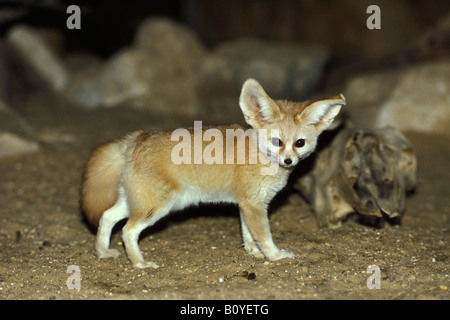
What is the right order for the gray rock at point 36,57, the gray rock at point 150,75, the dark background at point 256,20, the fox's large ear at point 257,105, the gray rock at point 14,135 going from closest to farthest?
1. the fox's large ear at point 257,105
2. the gray rock at point 14,135
3. the gray rock at point 150,75
4. the dark background at point 256,20
5. the gray rock at point 36,57

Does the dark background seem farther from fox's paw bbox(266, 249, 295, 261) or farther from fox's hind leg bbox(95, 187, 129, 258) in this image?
fox's hind leg bbox(95, 187, 129, 258)

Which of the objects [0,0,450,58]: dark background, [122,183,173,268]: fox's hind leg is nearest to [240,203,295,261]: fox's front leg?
[122,183,173,268]: fox's hind leg

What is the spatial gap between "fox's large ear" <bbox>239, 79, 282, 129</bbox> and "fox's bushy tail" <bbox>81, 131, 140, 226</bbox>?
1083mm

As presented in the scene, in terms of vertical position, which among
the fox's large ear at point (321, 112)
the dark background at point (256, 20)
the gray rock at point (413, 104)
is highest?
the dark background at point (256, 20)

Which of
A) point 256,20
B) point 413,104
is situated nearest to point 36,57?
point 256,20

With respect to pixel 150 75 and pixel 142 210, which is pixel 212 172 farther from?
pixel 150 75

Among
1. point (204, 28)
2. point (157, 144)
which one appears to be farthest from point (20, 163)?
point (204, 28)

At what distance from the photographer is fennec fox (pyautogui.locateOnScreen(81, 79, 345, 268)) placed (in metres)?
4.20

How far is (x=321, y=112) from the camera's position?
4.29 m

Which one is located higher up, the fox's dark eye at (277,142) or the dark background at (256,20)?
the dark background at (256,20)

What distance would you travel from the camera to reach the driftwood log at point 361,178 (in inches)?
191

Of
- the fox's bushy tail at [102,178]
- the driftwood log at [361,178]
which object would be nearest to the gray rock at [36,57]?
the fox's bushy tail at [102,178]

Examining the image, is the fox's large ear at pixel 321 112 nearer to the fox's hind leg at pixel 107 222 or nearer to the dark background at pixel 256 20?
the fox's hind leg at pixel 107 222

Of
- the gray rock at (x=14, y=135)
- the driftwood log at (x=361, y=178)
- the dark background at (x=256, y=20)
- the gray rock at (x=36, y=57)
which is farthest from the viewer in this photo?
the gray rock at (x=36, y=57)
